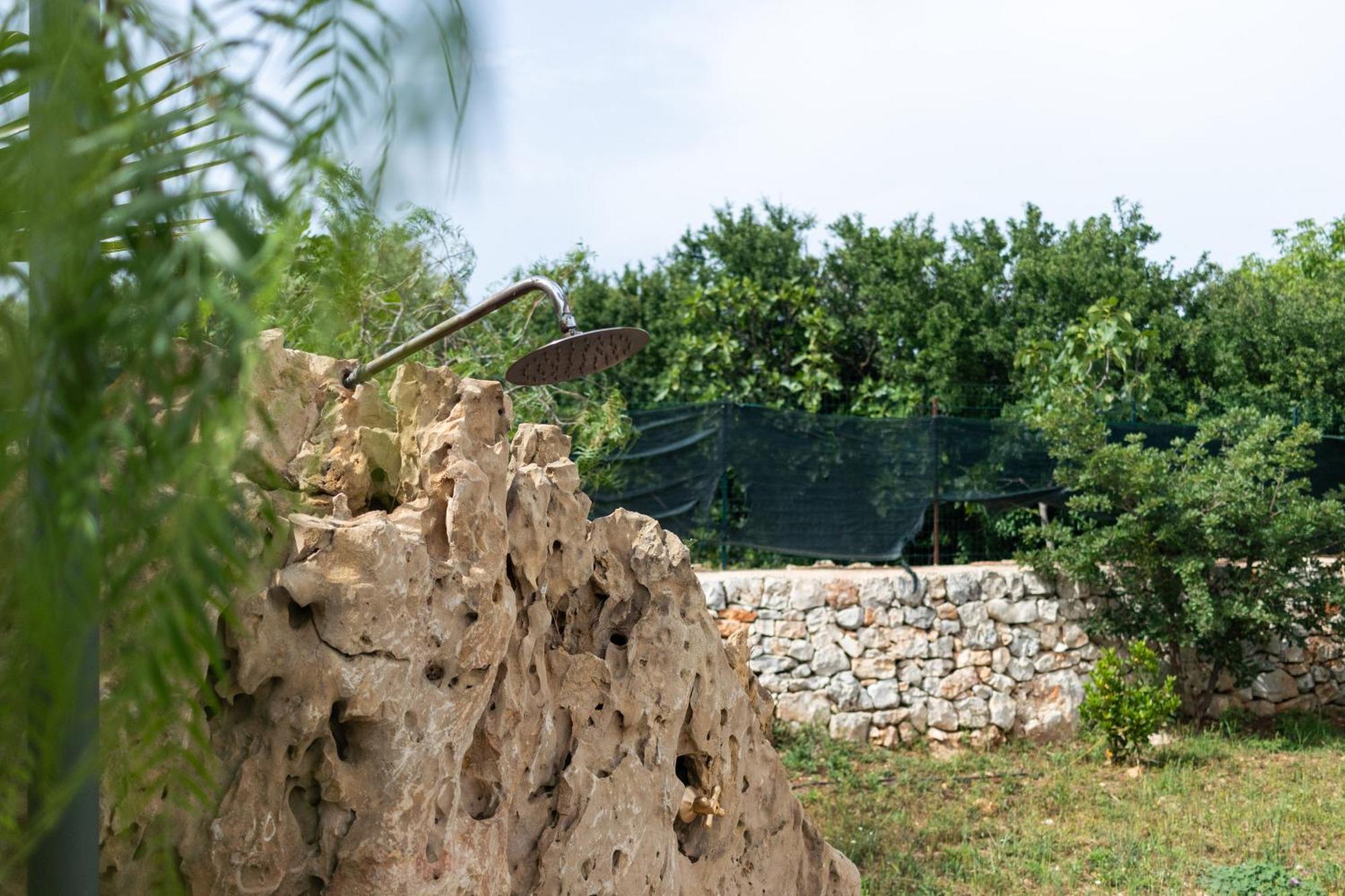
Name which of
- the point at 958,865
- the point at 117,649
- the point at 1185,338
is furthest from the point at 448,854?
the point at 1185,338

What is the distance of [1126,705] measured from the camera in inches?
312

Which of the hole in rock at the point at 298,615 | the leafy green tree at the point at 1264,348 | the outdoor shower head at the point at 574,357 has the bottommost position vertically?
the hole in rock at the point at 298,615

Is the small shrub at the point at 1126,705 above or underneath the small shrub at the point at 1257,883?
above

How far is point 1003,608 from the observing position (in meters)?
8.80

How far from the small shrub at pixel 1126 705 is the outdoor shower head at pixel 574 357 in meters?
6.12

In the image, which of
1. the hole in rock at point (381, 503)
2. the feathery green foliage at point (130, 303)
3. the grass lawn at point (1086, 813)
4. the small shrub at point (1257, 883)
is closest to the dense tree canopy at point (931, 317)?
the grass lawn at point (1086, 813)

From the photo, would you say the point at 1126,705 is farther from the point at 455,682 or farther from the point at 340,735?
the point at 340,735

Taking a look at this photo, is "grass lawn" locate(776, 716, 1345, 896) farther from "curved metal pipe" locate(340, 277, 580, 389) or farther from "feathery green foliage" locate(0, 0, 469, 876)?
"feathery green foliage" locate(0, 0, 469, 876)

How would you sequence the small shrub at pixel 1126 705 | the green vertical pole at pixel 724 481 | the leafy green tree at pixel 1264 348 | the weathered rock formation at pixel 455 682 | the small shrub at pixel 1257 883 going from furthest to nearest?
the leafy green tree at pixel 1264 348 < the green vertical pole at pixel 724 481 < the small shrub at pixel 1126 705 < the small shrub at pixel 1257 883 < the weathered rock formation at pixel 455 682

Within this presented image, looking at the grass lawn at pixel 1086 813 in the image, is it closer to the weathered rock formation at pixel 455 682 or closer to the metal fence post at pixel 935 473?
the metal fence post at pixel 935 473

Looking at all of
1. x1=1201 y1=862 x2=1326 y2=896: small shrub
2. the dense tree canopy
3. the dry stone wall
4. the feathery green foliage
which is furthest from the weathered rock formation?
the dense tree canopy

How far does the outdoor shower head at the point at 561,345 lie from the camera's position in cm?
284

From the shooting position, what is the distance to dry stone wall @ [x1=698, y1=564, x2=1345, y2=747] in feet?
27.9

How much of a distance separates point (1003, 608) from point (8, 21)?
8.81 metres
